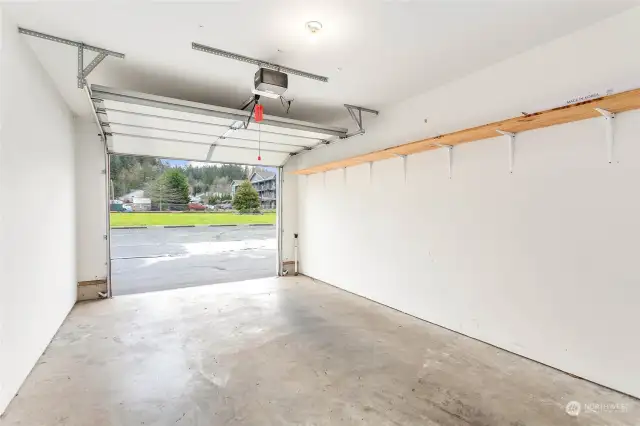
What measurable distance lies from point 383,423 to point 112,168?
578cm

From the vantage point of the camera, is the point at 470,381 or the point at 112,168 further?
the point at 112,168

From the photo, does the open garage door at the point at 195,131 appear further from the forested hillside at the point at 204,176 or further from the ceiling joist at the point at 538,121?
the forested hillside at the point at 204,176

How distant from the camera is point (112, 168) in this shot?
554cm

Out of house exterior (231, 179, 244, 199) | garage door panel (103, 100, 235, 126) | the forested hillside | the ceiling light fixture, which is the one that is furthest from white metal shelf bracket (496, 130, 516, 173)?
house exterior (231, 179, 244, 199)

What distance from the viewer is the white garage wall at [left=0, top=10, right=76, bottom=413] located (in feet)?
7.36

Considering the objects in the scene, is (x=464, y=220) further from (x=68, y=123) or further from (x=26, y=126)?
(x=68, y=123)

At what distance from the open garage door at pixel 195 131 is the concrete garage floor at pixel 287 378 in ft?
8.64

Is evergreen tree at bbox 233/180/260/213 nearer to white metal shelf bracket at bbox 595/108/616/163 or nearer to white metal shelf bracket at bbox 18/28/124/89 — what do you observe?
white metal shelf bracket at bbox 18/28/124/89

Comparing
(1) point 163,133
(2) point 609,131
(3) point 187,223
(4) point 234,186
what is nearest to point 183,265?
(1) point 163,133

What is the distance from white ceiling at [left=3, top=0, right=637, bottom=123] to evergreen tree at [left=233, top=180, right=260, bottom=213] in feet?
74.7

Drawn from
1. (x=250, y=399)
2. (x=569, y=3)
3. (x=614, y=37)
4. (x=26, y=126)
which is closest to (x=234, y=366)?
(x=250, y=399)

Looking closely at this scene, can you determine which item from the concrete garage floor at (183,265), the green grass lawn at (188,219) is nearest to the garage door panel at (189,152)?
the concrete garage floor at (183,265)

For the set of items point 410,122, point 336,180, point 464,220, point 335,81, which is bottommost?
point 464,220

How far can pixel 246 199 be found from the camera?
26.6 metres
